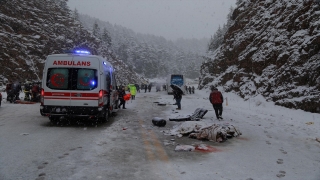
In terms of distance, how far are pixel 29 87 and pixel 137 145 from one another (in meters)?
17.3

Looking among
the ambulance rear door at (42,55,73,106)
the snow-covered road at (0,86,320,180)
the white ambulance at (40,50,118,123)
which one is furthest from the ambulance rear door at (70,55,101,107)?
the snow-covered road at (0,86,320,180)

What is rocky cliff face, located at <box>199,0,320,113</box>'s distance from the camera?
16.7 meters

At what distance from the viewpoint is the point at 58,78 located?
9672 mm

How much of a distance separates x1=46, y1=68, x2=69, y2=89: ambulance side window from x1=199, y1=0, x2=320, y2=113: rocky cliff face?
13.1 m

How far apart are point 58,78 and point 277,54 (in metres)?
→ 18.7

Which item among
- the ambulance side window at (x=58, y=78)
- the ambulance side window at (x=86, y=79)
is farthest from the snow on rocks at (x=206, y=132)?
the ambulance side window at (x=58, y=78)

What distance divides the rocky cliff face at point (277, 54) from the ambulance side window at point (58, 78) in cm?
1310

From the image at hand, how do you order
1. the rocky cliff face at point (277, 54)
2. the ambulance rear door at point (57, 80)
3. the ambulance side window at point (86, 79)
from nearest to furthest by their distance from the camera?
the ambulance rear door at point (57, 80) < the ambulance side window at point (86, 79) < the rocky cliff face at point (277, 54)

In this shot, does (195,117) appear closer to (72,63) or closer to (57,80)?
(72,63)

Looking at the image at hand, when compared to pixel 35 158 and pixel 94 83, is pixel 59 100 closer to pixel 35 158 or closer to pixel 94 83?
pixel 94 83

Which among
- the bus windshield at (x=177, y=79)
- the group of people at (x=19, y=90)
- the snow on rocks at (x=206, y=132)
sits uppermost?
the bus windshield at (x=177, y=79)

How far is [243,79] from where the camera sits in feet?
89.0

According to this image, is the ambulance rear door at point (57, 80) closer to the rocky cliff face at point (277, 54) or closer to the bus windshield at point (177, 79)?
the rocky cliff face at point (277, 54)

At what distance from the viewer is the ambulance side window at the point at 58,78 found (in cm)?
963
